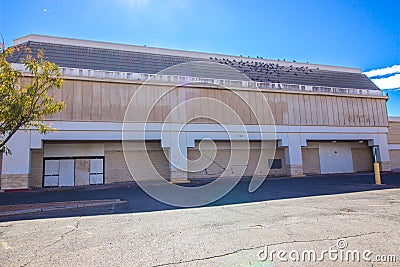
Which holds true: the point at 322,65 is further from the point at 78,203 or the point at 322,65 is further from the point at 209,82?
the point at 78,203

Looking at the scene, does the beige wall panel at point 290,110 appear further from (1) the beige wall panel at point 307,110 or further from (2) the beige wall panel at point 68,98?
(2) the beige wall panel at point 68,98

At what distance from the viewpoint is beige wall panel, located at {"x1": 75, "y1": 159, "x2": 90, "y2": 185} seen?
61.3 ft

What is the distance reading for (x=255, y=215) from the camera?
716 centimetres

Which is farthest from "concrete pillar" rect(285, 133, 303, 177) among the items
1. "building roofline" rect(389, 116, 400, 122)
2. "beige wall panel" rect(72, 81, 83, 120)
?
"beige wall panel" rect(72, 81, 83, 120)

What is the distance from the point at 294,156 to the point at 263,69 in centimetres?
783

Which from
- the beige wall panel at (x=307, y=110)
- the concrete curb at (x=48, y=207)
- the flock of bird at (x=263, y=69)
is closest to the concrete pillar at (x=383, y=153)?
the beige wall panel at (x=307, y=110)

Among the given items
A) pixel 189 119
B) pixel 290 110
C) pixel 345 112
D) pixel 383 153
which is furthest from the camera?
pixel 383 153

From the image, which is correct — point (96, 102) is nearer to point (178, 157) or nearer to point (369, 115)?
point (178, 157)

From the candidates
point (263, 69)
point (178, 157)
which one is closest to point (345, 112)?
point (263, 69)

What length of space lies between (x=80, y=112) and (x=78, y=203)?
8627 mm

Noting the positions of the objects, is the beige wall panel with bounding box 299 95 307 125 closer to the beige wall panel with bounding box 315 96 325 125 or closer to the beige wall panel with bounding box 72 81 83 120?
the beige wall panel with bounding box 315 96 325 125

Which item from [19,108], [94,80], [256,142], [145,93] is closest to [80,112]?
[94,80]

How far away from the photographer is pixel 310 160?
24031 millimetres

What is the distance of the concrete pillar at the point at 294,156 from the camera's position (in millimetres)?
22089
